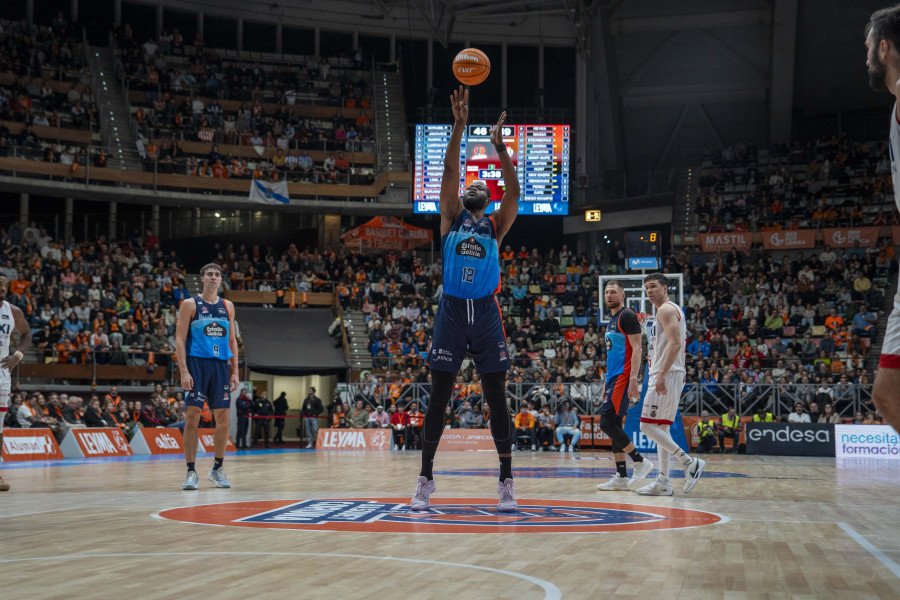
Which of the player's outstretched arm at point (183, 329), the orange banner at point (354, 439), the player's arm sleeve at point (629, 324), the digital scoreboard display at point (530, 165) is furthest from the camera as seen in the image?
the digital scoreboard display at point (530, 165)

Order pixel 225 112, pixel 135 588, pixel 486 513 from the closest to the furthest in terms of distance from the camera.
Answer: pixel 135 588, pixel 486 513, pixel 225 112

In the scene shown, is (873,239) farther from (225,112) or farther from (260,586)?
(260,586)

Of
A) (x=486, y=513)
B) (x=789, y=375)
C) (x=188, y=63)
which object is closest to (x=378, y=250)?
(x=188, y=63)

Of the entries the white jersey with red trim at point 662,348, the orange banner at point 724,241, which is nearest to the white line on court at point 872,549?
the white jersey with red trim at point 662,348

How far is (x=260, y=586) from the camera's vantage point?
3588 mm

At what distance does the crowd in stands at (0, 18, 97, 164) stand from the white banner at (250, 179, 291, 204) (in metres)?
5.80

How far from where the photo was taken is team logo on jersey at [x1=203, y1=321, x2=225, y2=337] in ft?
30.5

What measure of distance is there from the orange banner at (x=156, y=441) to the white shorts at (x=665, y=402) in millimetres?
13566

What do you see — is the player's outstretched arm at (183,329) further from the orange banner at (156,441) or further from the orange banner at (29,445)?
the orange banner at (156,441)

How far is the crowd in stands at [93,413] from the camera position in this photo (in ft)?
60.9

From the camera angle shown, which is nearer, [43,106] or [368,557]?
[368,557]

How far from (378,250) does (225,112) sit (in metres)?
8.12

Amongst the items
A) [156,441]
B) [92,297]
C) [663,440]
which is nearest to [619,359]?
[663,440]

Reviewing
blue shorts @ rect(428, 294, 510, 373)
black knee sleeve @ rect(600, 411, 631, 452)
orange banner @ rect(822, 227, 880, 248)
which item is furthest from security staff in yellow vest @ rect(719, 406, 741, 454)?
blue shorts @ rect(428, 294, 510, 373)
